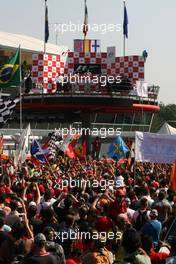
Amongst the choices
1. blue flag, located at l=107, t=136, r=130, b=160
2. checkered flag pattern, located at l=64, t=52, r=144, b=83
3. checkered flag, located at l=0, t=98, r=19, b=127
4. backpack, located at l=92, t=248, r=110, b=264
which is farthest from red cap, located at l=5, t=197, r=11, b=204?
checkered flag pattern, located at l=64, t=52, r=144, b=83

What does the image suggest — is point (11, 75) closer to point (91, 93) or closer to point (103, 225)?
point (91, 93)

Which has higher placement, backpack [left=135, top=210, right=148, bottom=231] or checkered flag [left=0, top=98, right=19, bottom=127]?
checkered flag [left=0, top=98, right=19, bottom=127]

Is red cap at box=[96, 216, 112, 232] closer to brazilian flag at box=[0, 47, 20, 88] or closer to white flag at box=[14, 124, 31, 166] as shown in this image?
white flag at box=[14, 124, 31, 166]

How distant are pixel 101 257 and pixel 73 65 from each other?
35255mm

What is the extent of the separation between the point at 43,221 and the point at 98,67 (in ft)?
109

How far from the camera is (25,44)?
2817 inches

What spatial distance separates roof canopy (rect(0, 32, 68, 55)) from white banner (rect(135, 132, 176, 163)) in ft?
175

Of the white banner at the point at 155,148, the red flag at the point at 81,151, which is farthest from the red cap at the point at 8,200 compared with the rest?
the red flag at the point at 81,151

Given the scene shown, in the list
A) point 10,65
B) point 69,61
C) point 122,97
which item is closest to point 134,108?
point 122,97

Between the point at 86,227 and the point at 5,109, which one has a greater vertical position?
the point at 5,109

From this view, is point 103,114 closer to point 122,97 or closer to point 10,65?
point 122,97

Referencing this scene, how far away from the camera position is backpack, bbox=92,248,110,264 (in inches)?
281

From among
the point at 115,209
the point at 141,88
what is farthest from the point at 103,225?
the point at 141,88

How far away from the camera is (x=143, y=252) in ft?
22.7
